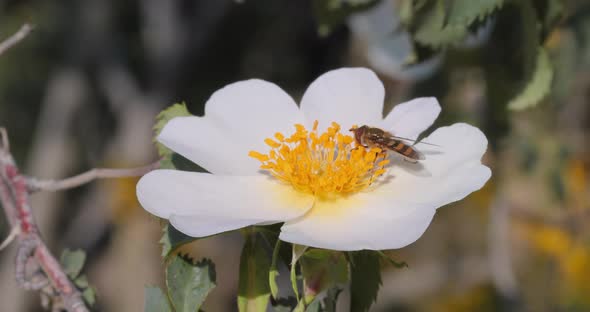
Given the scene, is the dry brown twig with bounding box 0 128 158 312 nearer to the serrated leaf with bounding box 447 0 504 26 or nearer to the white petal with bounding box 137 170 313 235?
the white petal with bounding box 137 170 313 235

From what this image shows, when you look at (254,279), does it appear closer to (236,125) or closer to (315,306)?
(315,306)

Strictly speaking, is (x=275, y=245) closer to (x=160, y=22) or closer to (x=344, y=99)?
(x=344, y=99)

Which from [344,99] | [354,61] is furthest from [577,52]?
[354,61]

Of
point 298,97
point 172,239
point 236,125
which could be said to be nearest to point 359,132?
point 236,125

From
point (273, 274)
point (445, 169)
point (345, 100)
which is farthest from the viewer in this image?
point (345, 100)

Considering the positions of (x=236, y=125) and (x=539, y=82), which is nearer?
(x=236, y=125)

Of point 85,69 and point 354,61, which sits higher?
point 354,61

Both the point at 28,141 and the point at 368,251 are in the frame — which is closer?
the point at 368,251
